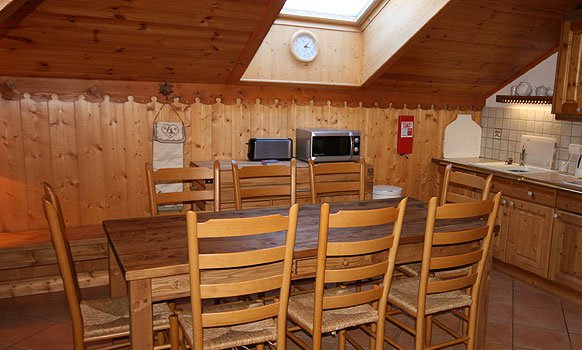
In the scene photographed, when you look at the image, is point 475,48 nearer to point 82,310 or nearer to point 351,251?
point 351,251

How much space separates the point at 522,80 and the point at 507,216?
1503mm

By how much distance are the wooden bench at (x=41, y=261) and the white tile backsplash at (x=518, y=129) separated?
Answer: 3862 millimetres

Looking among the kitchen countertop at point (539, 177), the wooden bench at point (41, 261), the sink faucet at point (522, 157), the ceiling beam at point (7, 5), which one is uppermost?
the ceiling beam at point (7, 5)

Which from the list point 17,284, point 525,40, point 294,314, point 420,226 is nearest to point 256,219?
point 294,314

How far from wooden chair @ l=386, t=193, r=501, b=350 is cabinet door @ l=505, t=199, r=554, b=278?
4.95 ft

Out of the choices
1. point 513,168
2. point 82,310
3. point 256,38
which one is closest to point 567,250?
point 513,168

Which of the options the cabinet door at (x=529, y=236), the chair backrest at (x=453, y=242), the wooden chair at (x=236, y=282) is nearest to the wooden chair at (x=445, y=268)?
the chair backrest at (x=453, y=242)

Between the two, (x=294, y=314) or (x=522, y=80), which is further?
(x=522, y=80)

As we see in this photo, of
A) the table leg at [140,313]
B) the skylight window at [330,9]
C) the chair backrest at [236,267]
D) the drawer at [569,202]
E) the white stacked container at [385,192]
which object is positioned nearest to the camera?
the chair backrest at [236,267]

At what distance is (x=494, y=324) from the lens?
331cm

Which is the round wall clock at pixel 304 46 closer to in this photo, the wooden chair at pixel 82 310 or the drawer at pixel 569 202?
the drawer at pixel 569 202

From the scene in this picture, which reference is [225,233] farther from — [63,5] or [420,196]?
[420,196]

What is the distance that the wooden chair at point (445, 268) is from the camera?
2.28 metres

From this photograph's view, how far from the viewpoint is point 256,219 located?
182cm
